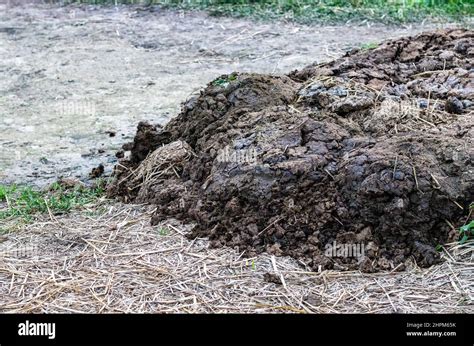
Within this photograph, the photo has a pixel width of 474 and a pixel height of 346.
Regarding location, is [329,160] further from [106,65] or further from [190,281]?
[106,65]

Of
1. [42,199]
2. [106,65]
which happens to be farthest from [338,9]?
[42,199]

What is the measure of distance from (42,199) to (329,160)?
5.86ft

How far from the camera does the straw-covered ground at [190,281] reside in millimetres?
3482

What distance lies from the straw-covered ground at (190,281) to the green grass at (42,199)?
1.40 ft

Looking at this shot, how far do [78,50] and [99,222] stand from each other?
15.1ft

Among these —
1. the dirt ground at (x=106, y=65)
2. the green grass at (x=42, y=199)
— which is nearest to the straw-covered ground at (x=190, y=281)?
the green grass at (x=42, y=199)

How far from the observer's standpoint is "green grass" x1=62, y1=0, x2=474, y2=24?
9.21 metres

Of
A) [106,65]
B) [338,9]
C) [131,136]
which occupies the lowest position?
[131,136]

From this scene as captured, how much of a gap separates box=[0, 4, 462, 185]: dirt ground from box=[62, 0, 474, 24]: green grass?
0.86 ft

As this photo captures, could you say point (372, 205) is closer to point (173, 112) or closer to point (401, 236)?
point (401, 236)

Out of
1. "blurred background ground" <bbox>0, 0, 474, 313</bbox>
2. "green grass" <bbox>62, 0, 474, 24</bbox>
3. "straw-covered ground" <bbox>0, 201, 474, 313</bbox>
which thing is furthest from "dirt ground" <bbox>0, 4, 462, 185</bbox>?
"straw-covered ground" <bbox>0, 201, 474, 313</bbox>

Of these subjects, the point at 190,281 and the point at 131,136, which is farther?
the point at 131,136

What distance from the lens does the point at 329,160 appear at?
4094 millimetres
